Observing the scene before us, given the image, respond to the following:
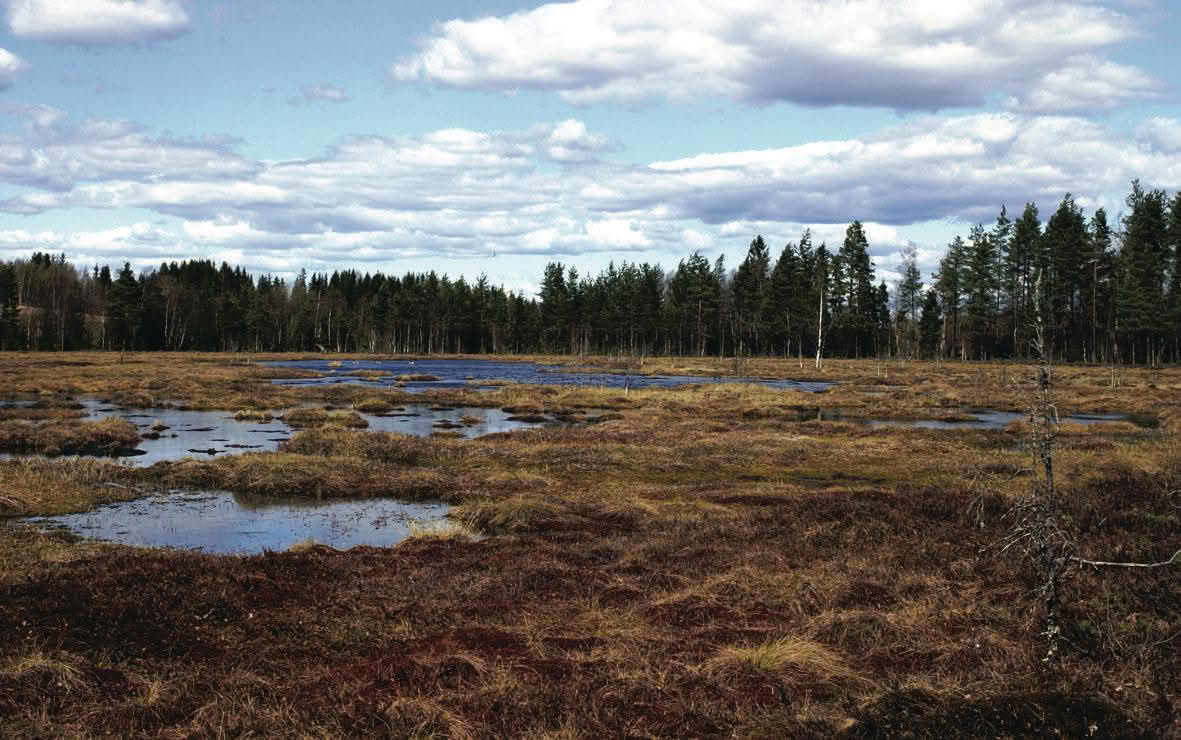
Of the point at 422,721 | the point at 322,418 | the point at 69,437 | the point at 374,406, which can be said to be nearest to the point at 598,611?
the point at 422,721

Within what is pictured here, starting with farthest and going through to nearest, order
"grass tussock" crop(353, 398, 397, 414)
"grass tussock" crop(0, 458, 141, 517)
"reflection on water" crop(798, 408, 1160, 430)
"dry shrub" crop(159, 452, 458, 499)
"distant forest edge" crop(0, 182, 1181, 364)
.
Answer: "distant forest edge" crop(0, 182, 1181, 364)
"grass tussock" crop(353, 398, 397, 414)
"reflection on water" crop(798, 408, 1160, 430)
"dry shrub" crop(159, 452, 458, 499)
"grass tussock" crop(0, 458, 141, 517)

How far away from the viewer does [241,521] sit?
69.9 feet

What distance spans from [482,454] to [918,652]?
23.8 m

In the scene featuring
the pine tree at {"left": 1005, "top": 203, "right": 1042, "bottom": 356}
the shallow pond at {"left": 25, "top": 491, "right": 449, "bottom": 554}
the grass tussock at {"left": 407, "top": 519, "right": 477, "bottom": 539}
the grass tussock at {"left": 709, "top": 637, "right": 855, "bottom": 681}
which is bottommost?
the shallow pond at {"left": 25, "top": 491, "right": 449, "bottom": 554}

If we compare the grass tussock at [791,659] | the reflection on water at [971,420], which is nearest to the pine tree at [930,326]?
the reflection on water at [971,420]

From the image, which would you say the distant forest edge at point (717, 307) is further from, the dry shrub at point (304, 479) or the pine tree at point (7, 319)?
the dry shrub at point (304, 479)

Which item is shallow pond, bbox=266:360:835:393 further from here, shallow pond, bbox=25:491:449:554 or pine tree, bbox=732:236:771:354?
shallow pond, bbox=25:491:449:554

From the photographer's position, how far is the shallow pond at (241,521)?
18.8 m

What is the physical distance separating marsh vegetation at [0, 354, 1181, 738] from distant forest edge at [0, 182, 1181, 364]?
6713 centimetres

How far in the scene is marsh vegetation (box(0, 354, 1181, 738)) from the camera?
8.07 m

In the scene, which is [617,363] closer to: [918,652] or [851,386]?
[851,386]

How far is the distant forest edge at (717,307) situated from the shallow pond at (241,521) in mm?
71879

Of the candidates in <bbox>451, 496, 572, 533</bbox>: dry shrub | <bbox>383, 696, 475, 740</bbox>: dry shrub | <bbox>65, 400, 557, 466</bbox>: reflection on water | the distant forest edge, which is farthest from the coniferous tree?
<bbox>383, 696, 475, 740</bbox>: dry shrub

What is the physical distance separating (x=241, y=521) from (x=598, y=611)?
12892mm
